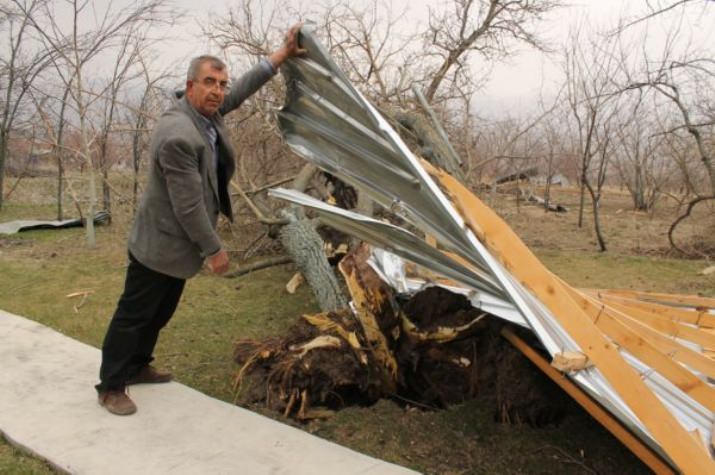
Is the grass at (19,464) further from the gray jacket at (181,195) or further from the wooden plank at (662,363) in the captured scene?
the wooden plank at (662,363)

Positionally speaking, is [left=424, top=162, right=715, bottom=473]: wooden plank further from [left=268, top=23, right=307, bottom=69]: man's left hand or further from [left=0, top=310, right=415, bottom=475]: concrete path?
[left=0, top=310, right=415, bottom=475]: concrete path

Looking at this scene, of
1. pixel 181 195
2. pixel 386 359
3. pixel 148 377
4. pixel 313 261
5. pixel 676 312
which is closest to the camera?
pixel 181 195

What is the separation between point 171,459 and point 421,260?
1497 millimetres

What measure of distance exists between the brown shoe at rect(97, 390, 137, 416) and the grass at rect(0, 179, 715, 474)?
1.56 feet

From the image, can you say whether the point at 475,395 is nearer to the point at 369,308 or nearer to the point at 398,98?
the point at 369,308

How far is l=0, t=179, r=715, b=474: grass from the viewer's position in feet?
9.53

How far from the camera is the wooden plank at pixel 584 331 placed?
2059 mm

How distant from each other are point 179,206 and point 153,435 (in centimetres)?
114

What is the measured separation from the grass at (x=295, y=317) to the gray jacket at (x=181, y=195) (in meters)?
1.08

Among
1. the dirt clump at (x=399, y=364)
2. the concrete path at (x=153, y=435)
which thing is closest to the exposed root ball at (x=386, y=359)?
the dirt clump at (x=399, y=364)

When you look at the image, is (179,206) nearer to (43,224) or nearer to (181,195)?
(181,195)

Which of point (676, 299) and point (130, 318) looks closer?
point (130, 318)

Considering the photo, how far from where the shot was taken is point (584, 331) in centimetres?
225

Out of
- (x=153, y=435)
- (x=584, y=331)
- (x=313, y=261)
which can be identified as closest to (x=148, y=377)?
(x=153, y=435)
